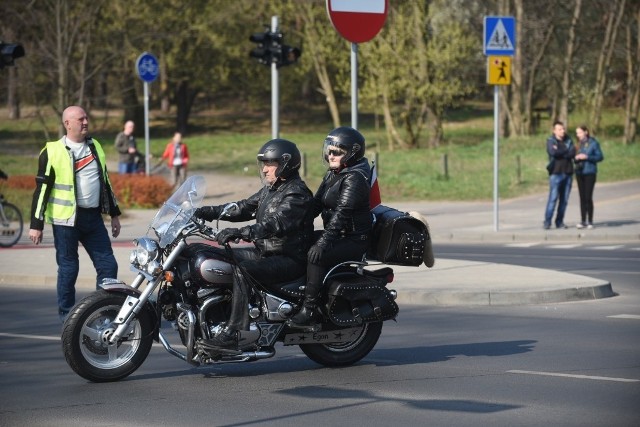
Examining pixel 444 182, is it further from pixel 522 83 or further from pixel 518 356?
pixel 518 356

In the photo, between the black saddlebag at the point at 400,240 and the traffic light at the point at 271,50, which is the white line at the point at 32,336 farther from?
the traffic light at the point at 271,50

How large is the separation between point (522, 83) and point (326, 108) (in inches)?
926

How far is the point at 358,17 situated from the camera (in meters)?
13.0

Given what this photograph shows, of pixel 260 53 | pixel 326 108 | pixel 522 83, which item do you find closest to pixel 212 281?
pixel 260 53

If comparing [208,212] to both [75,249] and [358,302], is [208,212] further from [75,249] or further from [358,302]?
[75,249]

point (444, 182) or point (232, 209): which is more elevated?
point (232, 209)

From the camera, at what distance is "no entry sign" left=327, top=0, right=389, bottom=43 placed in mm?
12805

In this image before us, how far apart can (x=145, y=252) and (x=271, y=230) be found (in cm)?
86

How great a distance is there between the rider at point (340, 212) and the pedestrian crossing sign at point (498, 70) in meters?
11.7

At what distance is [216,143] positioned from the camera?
49406 millimetres

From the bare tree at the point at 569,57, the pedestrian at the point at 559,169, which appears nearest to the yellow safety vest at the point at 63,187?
the pedestrian at the point at 559,169

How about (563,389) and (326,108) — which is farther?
(326,108)

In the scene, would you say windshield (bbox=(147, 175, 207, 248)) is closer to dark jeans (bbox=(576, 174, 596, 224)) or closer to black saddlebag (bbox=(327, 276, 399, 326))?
black saddlebag (bbox=(327, 276, 399, 326))

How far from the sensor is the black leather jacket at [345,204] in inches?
352
